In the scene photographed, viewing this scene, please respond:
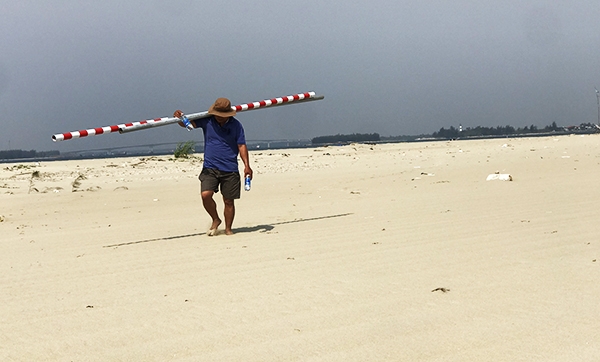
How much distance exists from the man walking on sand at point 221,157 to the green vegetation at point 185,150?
13.3 m

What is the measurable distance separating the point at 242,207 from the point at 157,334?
722cm

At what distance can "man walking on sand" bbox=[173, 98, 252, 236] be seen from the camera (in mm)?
8039

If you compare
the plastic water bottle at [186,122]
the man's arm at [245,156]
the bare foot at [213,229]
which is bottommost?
the bare foot at [213,229]

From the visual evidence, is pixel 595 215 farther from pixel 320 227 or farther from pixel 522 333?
pixel 522 333

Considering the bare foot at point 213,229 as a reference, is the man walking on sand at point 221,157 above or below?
above

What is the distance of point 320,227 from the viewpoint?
7.94m

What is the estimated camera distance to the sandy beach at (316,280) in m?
3.54

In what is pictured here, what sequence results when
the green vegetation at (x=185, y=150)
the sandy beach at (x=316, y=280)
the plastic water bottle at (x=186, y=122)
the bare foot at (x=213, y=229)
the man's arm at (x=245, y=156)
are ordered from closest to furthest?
the sandy beach at (x=316, y=280)
the bare foot at (x=213, y=229)
the plastic water bottle at (x=186, y=122)
the man's arm at (x=245, y=156)
the green vegetation at (x=185, y=150)

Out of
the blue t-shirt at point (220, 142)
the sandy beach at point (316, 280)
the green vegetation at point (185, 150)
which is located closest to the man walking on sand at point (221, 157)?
the blue t-shirt at point (220, 142)

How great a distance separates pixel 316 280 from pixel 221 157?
3.46 metres

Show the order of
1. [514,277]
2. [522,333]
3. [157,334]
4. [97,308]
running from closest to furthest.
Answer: [522,333] → [157,334] → [97,308] → [514,277]

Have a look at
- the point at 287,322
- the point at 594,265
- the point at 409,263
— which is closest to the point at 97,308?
the point at 287,322

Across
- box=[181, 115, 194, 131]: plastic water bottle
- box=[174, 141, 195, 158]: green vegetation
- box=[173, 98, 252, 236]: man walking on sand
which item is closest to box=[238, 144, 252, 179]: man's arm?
box=[173, 98, 252, 236]: man walking on sand

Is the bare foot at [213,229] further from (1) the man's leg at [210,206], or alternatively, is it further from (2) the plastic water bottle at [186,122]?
(2) the plastic water bottle at [186,122]
